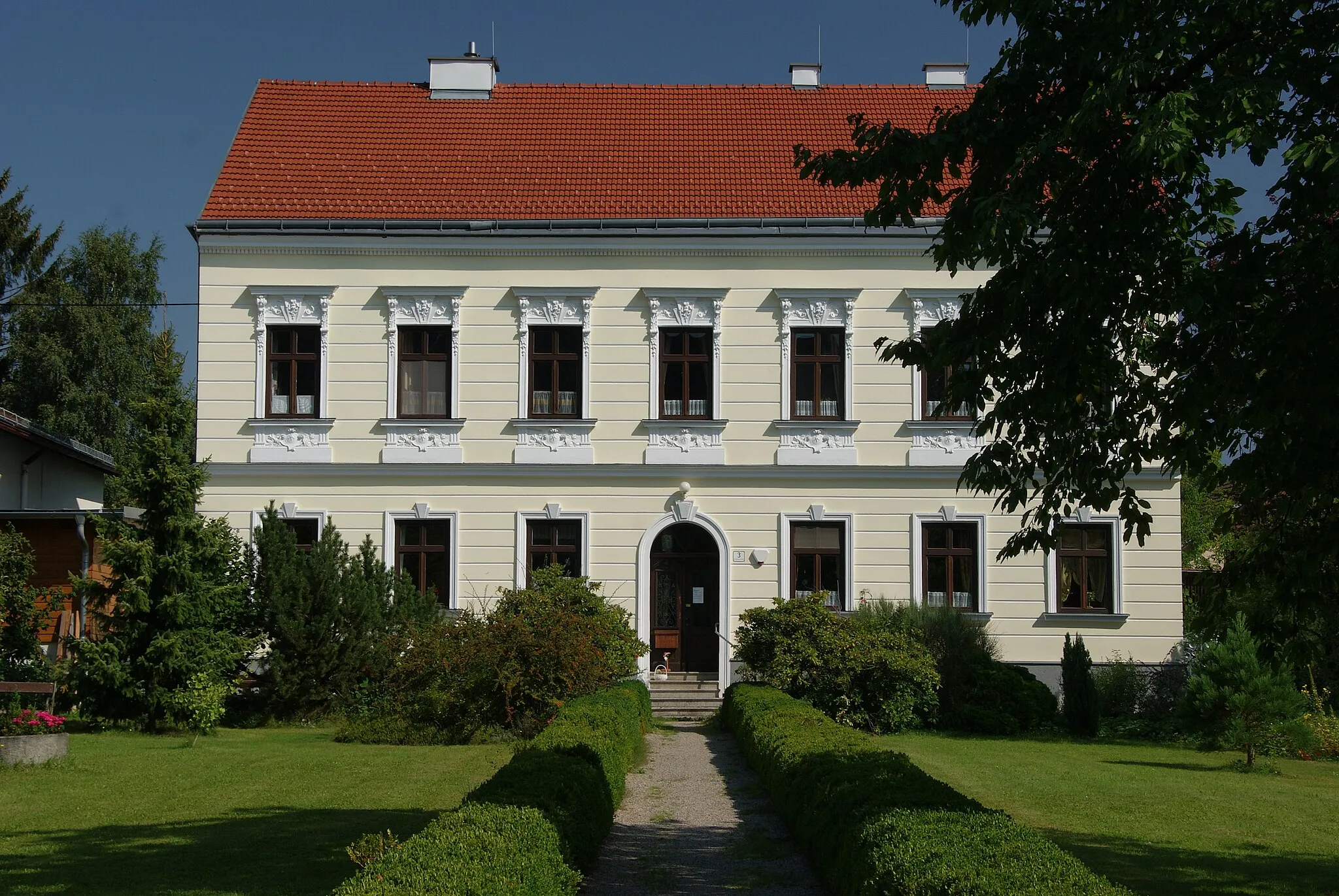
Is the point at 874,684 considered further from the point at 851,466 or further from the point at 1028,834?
the point at 1028,834

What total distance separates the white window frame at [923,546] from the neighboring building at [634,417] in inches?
2.0

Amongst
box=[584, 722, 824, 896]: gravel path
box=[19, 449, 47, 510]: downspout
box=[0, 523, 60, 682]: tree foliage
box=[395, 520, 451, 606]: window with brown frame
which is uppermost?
box=[19, 449, 47, 510]: downspout

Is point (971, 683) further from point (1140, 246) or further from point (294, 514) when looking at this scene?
point (1140, 246)

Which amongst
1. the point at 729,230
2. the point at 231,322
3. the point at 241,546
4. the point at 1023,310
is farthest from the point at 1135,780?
the point at 231,322

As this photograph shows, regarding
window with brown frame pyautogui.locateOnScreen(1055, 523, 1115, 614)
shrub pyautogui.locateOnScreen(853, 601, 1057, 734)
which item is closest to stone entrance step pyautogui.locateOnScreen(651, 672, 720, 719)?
shrub pyautogui.locateOnScreen(853, 601, 1057, 734)

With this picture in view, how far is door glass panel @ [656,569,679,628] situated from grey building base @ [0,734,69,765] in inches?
475

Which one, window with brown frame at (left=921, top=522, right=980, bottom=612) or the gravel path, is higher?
window with brown frame at (left=921, top=522, right=980, bottom=612)

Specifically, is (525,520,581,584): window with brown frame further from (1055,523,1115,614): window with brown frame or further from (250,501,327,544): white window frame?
(1055,523,1115,614): window with brown frame

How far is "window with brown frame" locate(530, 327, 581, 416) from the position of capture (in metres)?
24.4

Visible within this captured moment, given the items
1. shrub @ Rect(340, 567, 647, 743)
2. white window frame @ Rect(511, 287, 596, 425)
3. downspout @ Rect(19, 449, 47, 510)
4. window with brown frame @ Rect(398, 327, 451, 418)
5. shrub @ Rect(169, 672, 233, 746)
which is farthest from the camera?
downspout @ Rect(19, 449, 47, 510)

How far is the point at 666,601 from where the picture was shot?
24.6 m

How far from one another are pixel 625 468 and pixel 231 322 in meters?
8.06

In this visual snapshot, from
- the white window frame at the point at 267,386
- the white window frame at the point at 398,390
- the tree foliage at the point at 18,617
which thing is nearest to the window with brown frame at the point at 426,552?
the white window frame at the point at 398,390

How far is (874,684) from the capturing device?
1970 centimetres
